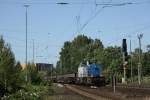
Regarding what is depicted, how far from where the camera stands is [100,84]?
7569cm

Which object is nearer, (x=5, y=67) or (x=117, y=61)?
(x=5, y=67)

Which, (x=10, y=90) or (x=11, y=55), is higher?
(x=11, y=55)

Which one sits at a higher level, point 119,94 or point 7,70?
point 7,70

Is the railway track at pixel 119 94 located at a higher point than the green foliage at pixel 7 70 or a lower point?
lower

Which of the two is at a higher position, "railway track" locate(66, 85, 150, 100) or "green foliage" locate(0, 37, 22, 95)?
"green foliage" locate(0, 37, 22, 95)

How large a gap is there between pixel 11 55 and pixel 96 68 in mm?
26788

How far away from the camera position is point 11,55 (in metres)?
52.9

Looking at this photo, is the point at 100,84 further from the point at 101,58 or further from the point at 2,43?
the point at 101,58

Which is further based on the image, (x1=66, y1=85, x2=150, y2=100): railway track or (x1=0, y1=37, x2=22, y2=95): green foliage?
(x1=0, y1=37, x2=22, y2=95): green foliage

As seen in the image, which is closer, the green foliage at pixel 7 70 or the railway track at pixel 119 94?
the railway track at pixel 119 94

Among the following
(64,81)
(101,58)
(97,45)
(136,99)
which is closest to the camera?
(136,99)

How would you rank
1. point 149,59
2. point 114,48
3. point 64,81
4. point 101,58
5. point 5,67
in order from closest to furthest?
point 5,67 → point 64,81 → point 149,59 → point 101,58 → point 114,48

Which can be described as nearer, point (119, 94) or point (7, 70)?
point (119, 94)

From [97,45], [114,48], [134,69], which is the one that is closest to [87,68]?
[134,69]
